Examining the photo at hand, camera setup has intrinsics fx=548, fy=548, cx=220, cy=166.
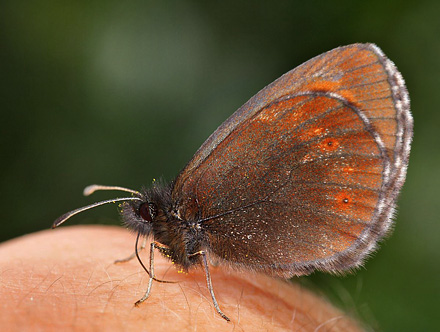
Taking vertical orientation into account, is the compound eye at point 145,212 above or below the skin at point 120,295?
above

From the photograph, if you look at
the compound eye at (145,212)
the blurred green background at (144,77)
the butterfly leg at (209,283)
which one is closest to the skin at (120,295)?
the butterfly leg at (209,283)

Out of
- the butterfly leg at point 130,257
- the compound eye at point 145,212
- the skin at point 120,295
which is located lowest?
the butterfly leg at point 130,257

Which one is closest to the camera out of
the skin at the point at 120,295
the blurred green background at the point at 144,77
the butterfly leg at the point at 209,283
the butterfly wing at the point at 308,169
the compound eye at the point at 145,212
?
the skin at the point at 120,295

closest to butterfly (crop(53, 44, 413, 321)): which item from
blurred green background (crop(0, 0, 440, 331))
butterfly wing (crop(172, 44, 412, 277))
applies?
butterfly wing (crop(172, 44, 412, 277))

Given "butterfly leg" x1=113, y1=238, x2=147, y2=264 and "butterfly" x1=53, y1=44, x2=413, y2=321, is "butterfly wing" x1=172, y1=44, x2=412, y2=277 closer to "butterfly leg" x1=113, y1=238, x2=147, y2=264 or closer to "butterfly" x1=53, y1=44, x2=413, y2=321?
"butterfly" x1=53, y1=44, x2=413, y2=321

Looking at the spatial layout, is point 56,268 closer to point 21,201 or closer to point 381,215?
point 381,215

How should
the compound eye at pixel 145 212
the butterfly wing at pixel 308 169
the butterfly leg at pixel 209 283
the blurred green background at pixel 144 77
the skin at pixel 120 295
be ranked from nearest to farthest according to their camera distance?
the skin at pixel 120 295 < the butterfly leg at pixel 209 283 < the butterfly wing at pixel 308 169 < the compound eye at pixel 145 212 < the blurred green background at pixel 144 77

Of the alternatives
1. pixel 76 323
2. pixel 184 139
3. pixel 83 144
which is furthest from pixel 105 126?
pixel 76 323

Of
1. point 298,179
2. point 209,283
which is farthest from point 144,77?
point 209,283

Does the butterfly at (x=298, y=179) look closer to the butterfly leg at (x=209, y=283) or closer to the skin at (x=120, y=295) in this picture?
the butterfly leg at (x=209, y=283)
